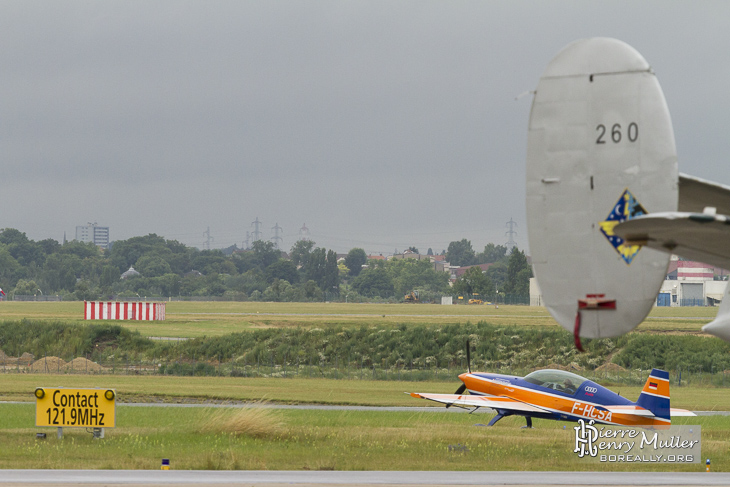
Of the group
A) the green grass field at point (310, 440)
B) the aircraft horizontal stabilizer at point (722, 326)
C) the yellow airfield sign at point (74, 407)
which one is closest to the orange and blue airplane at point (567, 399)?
the green grass field at point (310, 440)

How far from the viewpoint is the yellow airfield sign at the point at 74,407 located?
25328 mm

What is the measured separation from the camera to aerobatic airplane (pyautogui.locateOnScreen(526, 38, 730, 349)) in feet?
30.5

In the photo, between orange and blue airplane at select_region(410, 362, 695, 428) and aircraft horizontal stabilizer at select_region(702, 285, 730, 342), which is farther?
orange and blue airplane at select_region(410, 362, 695, 428)

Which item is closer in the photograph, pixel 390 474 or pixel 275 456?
pixel 390 474

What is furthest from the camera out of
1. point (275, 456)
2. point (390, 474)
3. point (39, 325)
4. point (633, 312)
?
point (39, 325)

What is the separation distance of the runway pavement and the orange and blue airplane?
5.30 meters

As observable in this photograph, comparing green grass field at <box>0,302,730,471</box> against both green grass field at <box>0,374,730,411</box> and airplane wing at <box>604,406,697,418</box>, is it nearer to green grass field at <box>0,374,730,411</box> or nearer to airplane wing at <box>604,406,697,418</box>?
green grass field at <box>0,374,730,411</box>

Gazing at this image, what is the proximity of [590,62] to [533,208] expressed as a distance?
1.63 m

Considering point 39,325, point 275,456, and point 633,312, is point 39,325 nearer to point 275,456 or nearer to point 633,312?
point 275,456

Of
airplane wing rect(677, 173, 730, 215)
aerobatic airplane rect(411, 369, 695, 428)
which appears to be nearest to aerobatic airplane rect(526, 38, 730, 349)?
airplane wing rect(677, 173, 730, 215)

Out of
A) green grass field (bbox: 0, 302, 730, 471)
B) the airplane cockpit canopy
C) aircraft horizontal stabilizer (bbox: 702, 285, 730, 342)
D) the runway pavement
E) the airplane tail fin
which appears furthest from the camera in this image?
the airplane cockpit canopy

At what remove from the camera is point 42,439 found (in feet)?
84.5

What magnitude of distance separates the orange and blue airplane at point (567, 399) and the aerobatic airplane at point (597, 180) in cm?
1804

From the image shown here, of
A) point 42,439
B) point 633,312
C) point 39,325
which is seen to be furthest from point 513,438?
point 39,325
